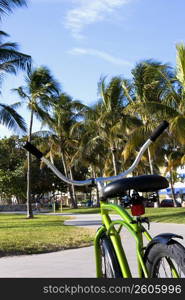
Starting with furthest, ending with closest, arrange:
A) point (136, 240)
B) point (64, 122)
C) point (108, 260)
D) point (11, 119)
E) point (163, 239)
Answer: point (64, 122) → point (11, 119) → point (108, 260) → point (136, 240) → point (163, 239)

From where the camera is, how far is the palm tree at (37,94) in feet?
82.6

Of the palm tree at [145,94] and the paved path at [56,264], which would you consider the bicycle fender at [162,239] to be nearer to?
the paved path at [56,264]

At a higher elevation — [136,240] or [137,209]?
[137,209]

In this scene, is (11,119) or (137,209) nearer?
(137,209)

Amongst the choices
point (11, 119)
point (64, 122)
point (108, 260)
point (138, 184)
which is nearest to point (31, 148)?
point (138, 184)

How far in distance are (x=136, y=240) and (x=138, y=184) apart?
0.34 m

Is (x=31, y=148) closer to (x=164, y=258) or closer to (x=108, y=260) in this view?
(x=108, y=260)

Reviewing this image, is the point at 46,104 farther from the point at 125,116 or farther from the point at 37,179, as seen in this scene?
the point at 37,179

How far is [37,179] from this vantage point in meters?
54.8

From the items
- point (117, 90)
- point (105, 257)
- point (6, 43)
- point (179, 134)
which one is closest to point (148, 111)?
point (179, 134)

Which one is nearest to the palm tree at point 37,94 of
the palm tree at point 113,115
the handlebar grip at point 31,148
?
the palm tree at point 113,115

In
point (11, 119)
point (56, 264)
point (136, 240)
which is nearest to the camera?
point (136, 240)

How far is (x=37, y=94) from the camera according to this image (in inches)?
986

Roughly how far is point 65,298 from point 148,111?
18957 millimetres
